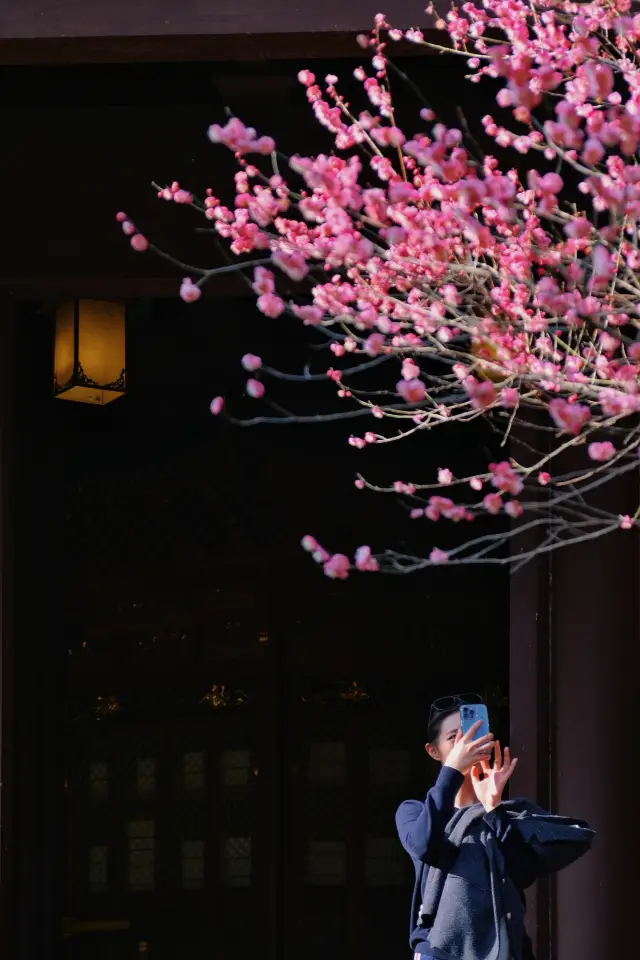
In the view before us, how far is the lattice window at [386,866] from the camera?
8297mm

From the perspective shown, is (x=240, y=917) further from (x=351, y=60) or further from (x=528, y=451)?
(x=351, y=60)

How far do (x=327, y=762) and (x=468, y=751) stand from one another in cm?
371

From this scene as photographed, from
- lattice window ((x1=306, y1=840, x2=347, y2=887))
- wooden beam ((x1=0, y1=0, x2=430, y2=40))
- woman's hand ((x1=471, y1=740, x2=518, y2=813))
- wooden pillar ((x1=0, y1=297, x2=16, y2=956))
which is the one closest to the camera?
woman's hand ((x1=471, y1=740, x2=518, y2=813))

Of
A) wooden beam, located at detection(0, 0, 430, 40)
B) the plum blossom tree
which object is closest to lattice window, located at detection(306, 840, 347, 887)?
the plum blossom tree

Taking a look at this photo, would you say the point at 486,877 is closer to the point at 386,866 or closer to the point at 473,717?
the point at 473,717

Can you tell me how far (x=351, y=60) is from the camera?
6117 mm

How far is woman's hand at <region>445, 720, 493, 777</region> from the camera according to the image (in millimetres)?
4688

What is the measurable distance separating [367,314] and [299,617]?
4466mm

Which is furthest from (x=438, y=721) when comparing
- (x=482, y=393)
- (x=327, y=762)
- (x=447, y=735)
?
(x=327, y=762)

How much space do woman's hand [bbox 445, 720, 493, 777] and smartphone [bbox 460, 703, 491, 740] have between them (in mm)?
64

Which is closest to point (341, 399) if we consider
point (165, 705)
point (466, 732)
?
point (165, 705)

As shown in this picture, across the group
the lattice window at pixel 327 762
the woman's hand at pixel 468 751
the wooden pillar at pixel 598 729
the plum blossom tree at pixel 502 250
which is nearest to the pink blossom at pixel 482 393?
the plum blossom tree at pixel 502 250

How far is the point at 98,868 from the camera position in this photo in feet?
27.3

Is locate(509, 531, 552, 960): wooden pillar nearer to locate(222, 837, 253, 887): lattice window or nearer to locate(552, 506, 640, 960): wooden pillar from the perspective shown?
locate(552, 506, 640, 960): wooden pillar
